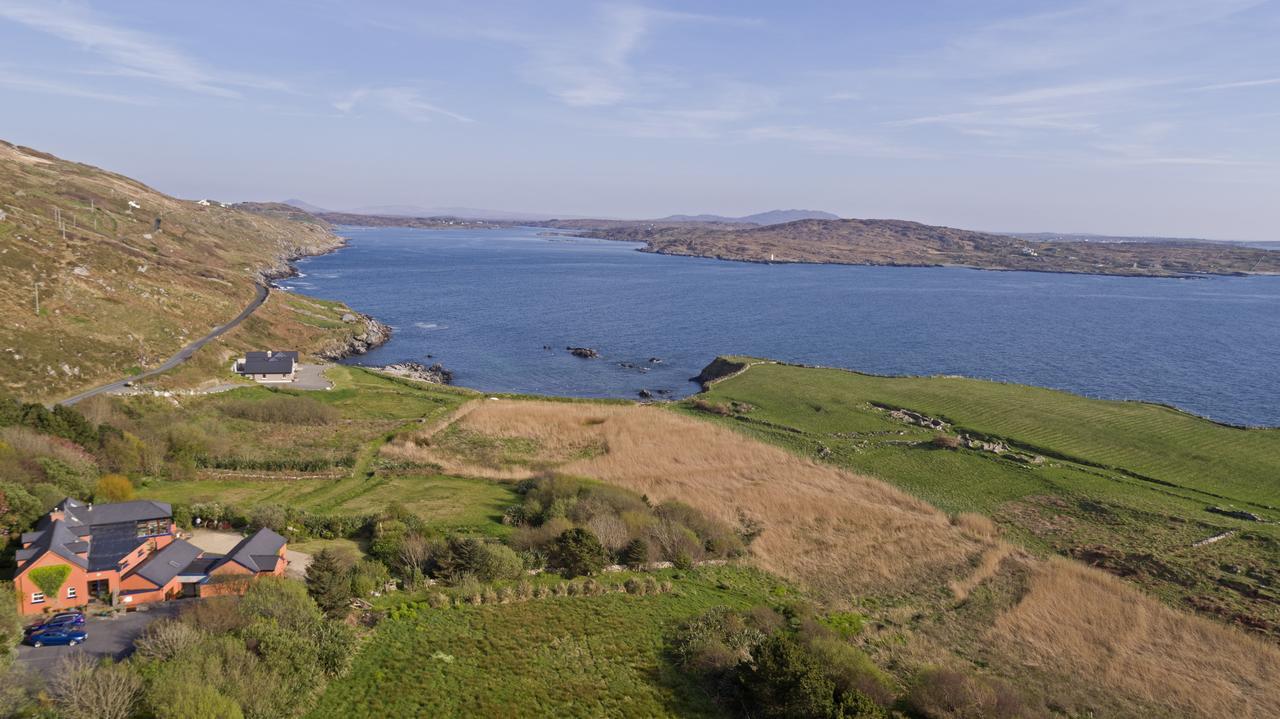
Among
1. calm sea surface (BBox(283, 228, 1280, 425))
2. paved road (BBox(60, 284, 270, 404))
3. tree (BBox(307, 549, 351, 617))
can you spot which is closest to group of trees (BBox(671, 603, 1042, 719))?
tree (BBox(307, 549, 351, 617))

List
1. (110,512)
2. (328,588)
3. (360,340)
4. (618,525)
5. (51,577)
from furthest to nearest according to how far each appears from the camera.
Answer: (360,340) < (618,525) < (110,512) < (328,588) < (51,577)

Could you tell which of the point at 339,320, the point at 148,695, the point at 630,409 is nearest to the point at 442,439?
the point at 630,409

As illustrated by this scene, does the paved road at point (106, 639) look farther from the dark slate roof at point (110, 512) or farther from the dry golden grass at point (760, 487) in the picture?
the dry golden grass at point (760, 487)

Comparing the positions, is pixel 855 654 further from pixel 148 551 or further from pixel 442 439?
pixel 442 439

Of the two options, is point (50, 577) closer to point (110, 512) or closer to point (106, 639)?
point (106, 639)

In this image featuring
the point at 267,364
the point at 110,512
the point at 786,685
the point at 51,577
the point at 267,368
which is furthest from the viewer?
the point at 267,364

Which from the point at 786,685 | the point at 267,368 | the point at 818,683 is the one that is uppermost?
the point at 818,683

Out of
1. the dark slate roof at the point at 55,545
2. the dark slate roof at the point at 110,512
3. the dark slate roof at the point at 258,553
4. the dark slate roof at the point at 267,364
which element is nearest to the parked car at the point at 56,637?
the dark slate roof at the point at 55,545

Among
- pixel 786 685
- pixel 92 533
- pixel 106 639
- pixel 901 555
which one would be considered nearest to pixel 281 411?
pixel 92 533
